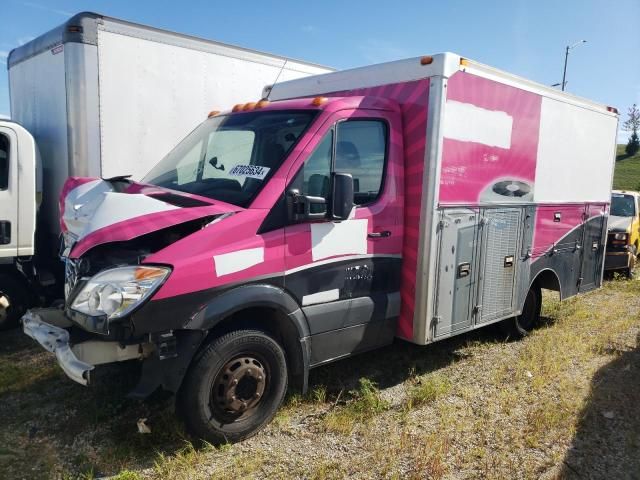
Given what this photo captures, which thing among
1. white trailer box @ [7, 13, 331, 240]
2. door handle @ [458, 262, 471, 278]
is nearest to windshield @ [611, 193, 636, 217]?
door handle @ [458, 262, 471, 278]

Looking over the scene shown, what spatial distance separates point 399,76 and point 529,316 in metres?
3.53

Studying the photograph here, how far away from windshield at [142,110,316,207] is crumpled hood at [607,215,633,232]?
7953 millimetres

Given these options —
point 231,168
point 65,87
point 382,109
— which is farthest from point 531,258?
point 65,87

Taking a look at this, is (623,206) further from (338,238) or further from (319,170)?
(319,170)

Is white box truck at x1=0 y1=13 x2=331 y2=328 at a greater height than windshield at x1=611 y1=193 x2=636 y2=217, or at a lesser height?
greater

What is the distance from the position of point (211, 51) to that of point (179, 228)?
3.91 meters

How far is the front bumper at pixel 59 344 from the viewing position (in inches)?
127

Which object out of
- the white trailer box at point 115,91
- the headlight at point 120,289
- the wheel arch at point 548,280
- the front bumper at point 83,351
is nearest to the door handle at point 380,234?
the headlight at point 120,289

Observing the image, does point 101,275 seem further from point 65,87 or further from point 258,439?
point 65,87

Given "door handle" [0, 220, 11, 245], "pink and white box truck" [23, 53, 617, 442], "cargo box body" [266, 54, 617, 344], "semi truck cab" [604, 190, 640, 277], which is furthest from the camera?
"semi truck cab" [604, 190, 640, 277]

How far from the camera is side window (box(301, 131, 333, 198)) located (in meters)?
3.97

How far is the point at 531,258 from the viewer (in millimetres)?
5891

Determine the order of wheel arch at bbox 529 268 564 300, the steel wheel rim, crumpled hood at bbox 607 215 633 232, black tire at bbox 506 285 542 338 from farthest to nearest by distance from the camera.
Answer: crumpled hood at bbox 607 215 633 232 → wheel arch at bbox 529 268 564 300 → black tire at bbox 506 285 542 338 → the steel wheel rim

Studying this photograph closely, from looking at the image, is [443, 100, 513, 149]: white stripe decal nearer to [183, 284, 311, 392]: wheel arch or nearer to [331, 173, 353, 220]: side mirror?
[331, 173, 353, 220]: side mirror
